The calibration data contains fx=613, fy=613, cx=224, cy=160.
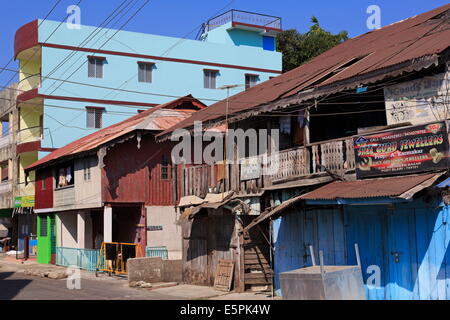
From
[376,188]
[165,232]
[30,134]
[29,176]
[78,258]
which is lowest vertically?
[78,258]

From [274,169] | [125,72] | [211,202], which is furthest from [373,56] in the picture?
[125,72]

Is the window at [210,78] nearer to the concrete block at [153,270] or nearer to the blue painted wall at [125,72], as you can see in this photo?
the blue painted wall at [125,72]

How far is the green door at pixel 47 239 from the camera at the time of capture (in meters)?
34.0

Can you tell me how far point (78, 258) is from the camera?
29.4m

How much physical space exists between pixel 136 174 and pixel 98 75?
44.7 feet

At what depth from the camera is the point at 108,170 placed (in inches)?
1091

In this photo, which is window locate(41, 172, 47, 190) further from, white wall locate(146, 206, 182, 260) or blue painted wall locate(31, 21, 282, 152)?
white wall locate(146, 206, 182, 260)

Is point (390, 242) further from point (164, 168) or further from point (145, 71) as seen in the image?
point (145, 71)

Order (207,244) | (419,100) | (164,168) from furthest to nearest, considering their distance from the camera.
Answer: (164,168), (207,244), (419,100)

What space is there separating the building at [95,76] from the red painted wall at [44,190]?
2.37 meters

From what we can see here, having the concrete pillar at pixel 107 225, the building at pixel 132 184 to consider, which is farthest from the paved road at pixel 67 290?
the building at pixel 132 184
